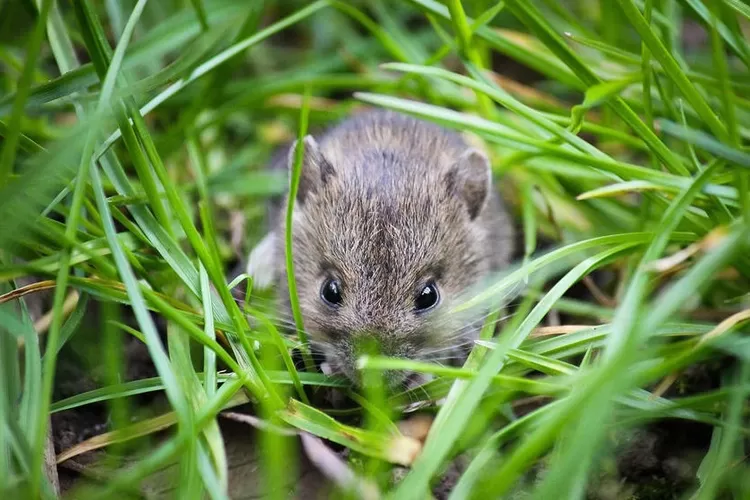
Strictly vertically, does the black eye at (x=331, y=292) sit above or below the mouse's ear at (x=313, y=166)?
below

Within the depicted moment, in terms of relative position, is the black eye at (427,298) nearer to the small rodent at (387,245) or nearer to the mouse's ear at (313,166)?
the small rodent at (387,245)

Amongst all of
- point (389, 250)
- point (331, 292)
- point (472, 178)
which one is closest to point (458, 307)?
point (389, 250)

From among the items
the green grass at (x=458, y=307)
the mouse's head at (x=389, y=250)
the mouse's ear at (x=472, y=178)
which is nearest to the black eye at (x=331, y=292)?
the mouse's head at (x=389, y=250)

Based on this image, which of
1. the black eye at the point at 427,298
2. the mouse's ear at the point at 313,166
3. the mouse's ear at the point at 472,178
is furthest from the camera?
the mouse's ear at the point at 472,178

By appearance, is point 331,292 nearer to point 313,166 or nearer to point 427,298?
point 427,298

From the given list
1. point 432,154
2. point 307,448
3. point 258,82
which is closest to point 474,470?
point 307,448

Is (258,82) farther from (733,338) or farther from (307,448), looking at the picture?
(733,338)

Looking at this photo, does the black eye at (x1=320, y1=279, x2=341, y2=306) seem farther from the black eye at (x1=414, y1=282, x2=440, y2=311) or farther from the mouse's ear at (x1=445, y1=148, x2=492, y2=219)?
the mouse's ear at (x1=445, y1=148, x2=492, y2=219)

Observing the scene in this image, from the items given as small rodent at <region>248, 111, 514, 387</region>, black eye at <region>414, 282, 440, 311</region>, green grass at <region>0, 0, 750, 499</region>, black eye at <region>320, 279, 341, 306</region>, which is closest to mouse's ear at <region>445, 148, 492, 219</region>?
small rodent at <region>248, 111, 514, 387</region>
